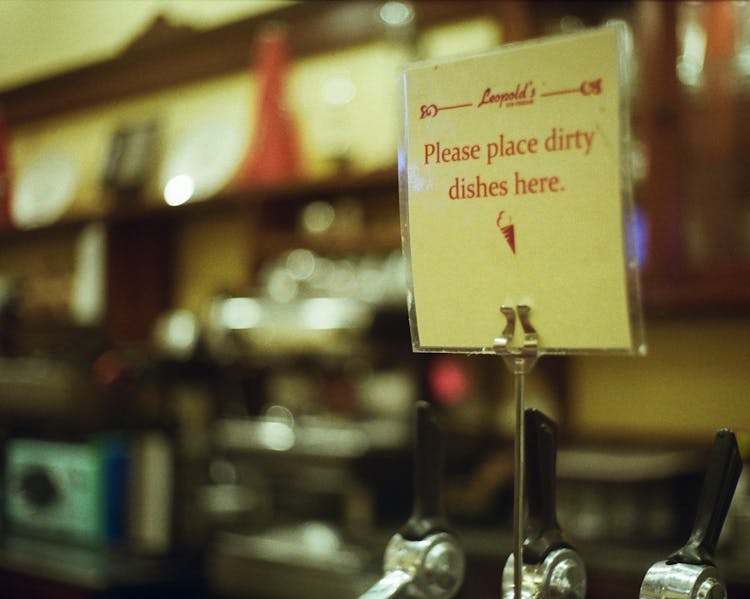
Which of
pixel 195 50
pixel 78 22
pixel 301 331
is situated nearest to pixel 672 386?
pixel 301 331

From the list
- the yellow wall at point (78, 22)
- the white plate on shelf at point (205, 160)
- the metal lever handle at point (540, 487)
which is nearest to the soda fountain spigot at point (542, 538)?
the metal lever handle at point (540, 487)

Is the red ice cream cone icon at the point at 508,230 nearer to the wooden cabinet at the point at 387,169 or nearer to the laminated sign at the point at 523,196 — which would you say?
the laminated sign at the point at 523,196

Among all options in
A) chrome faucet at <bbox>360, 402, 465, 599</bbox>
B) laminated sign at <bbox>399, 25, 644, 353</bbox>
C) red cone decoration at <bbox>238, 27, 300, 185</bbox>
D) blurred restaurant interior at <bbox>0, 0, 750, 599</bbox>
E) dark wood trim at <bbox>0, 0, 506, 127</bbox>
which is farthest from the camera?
dark wood trim at <bbox>0, 0, 506, 127</bbox>

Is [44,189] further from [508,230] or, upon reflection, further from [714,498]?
[714,498]

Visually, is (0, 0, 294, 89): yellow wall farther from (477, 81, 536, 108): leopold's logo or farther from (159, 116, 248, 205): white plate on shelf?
(477, 81, 536, 108): leopold's logo

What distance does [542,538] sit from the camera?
2.86 ft

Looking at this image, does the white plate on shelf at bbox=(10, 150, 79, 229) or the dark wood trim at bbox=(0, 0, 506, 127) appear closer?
the dark wood trim at bbox=(0, 0, 506, 127)

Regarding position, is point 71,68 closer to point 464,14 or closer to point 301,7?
point 301,7

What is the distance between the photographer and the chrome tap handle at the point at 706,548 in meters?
0.81

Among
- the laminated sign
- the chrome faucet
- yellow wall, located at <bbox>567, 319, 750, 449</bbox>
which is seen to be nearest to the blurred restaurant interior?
yellow wall, located at <bbox>567, 319, 750, 449</bbox>

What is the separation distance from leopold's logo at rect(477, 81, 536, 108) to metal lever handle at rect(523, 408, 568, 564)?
0.26 metres

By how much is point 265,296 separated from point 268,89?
716 mm

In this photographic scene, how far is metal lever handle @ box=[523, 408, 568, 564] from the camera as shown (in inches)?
34.1

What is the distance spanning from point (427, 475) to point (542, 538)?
0.15 m
